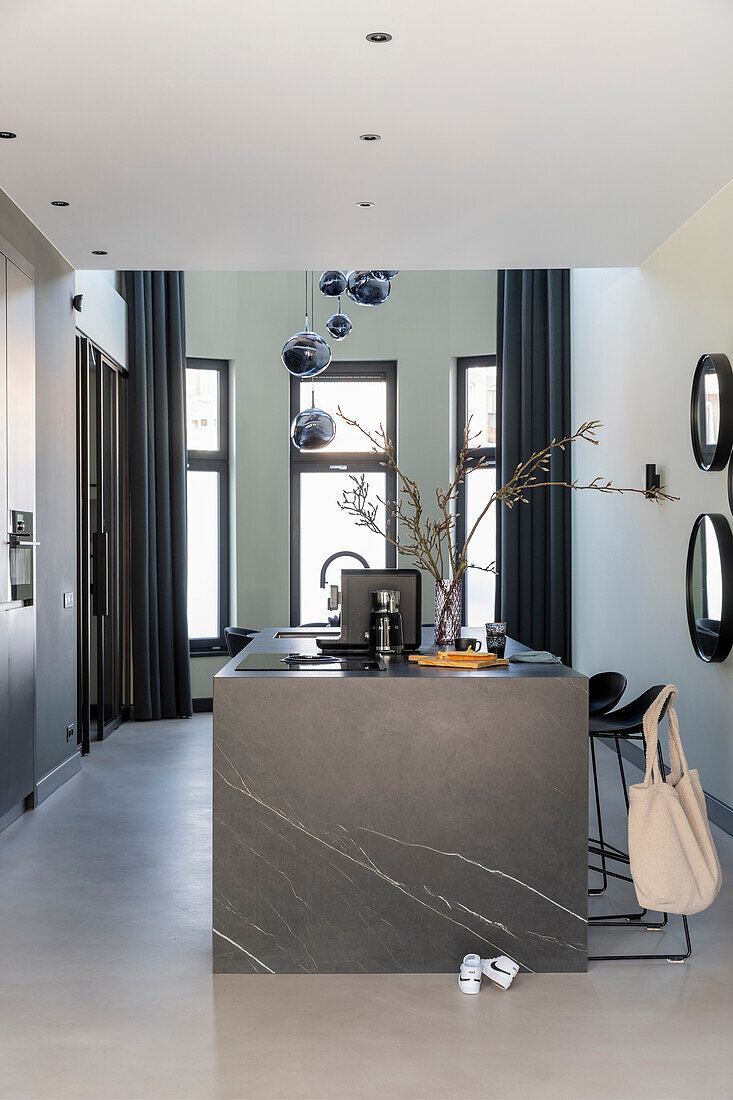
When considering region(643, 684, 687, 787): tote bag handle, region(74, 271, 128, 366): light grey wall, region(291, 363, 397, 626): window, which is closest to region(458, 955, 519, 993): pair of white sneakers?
region(643, 684, 687, 787): tote bag handle

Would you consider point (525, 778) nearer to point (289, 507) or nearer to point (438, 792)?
point (438, 792)

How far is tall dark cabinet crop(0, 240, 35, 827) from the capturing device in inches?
191

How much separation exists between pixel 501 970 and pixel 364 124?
Answer: 10.4ft

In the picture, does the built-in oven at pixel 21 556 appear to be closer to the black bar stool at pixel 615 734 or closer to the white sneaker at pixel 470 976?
the black bar stool at pixel 615 734

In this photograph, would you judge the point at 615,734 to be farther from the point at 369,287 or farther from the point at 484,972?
the point at 369,287

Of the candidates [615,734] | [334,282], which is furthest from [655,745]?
[334,282]

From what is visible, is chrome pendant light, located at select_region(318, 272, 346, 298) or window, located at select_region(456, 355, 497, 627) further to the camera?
window, located at select_region(456, 355, 497, 627)

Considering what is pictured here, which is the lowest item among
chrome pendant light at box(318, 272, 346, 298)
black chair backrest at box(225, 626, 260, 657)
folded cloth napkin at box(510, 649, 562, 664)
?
black chair backrest at box(225, 626, 260, 657)

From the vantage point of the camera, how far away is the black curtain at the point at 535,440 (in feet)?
27.2

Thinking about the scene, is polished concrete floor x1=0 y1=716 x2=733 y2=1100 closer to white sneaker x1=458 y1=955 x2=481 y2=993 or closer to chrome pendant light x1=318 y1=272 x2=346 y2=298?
white sneaker x1=458 y1=955 x2=481 y2=993

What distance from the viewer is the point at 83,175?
15.4 ft

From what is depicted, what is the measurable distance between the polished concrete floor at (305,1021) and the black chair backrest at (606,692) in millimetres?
772

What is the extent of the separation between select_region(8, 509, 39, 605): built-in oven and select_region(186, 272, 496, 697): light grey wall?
12.0 ft

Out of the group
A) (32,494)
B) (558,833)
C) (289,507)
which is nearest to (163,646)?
(289,507)
